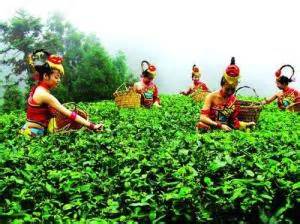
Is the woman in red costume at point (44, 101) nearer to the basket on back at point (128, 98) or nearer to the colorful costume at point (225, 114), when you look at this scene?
the colorful costume at point (225, 114)

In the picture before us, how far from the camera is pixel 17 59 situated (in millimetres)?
42812

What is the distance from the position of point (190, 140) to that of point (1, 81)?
33982 millimetres

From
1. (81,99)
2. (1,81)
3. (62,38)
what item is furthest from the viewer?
(62,38)

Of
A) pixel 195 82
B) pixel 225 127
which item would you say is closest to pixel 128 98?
pixel 225 127

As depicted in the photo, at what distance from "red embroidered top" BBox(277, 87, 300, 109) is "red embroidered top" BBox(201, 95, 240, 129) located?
3811mm

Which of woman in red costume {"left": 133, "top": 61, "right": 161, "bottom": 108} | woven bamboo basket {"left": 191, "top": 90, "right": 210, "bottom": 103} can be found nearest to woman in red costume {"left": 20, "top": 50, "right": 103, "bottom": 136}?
woman in red costume {"left": 133, "top": 61, "right": 161, "bottom": 108}

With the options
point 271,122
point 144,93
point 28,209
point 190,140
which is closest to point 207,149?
point 190,140

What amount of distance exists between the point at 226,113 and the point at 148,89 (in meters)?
4.45

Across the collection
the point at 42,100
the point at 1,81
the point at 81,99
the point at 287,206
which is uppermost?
the point at 1,81

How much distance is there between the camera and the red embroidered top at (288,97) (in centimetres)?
1177

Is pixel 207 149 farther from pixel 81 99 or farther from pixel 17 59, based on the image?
pixel 17 59

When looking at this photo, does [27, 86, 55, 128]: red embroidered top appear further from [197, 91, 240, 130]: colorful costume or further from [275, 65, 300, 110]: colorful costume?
[275, 65, 300, 110]: colorful costume

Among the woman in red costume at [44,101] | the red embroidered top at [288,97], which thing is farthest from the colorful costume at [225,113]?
the red embroidered top at [288,97]

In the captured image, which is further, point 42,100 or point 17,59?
point 17,59
